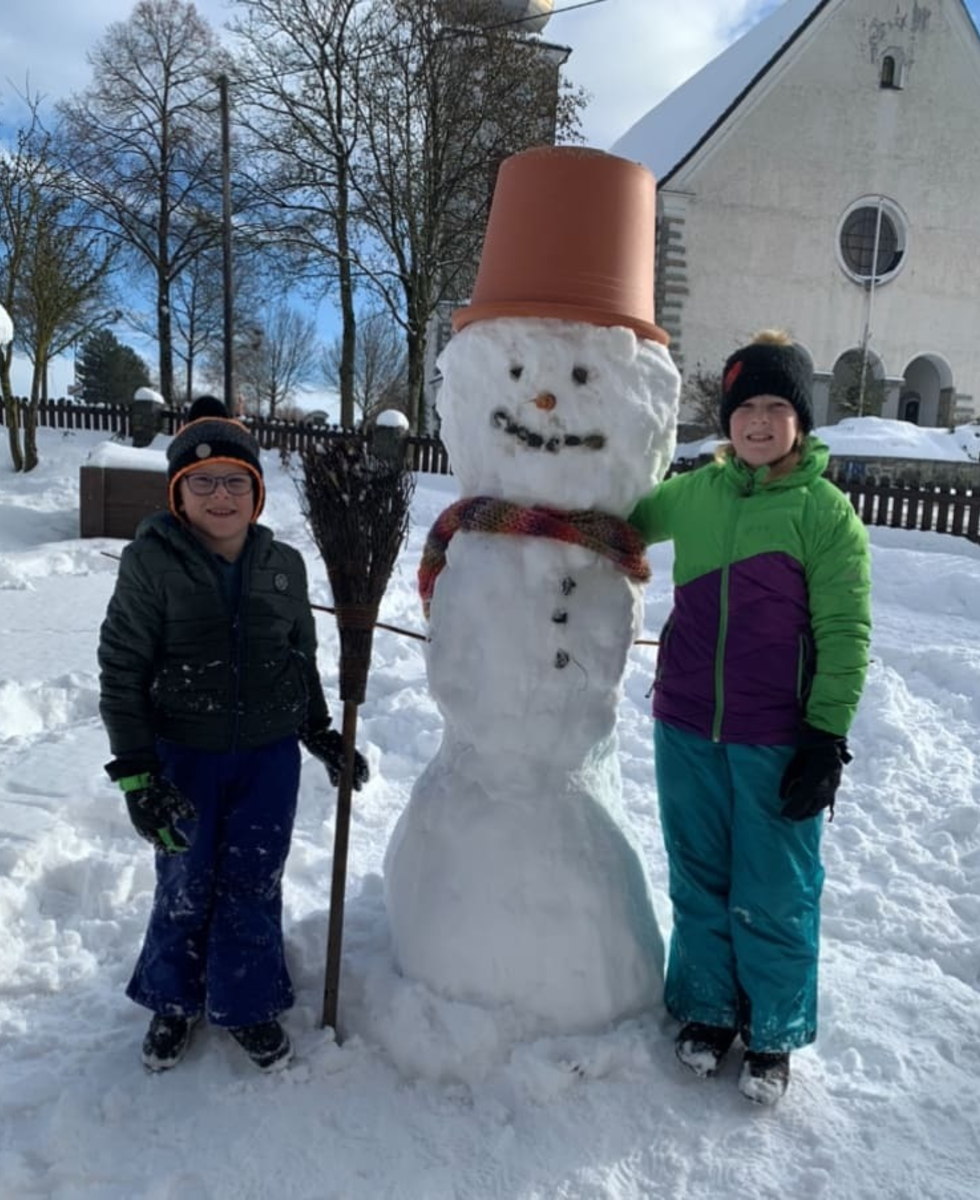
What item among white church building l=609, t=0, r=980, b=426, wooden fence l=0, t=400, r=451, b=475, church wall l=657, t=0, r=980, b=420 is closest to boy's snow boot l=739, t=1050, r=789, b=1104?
wooden fence l=0, t=400, r=451, b=475

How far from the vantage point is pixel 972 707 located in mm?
5422

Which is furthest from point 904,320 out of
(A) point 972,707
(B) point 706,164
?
(A) point 972,707

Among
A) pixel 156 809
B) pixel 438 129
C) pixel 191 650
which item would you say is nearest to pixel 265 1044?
pixel 156 809

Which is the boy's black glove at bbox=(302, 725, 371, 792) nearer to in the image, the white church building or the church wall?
the white church building

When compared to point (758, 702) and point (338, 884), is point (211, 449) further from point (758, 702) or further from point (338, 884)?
point (758, 702)

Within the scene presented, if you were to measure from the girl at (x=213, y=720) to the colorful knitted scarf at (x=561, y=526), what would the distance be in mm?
520

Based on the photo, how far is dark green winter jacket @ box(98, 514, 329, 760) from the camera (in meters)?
2.18

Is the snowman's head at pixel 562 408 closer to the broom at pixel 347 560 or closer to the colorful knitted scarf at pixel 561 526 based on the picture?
the colorful knitted scarf at pixel 561 526

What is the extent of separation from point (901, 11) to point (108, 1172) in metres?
28.0

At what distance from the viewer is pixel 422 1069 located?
2242 mm

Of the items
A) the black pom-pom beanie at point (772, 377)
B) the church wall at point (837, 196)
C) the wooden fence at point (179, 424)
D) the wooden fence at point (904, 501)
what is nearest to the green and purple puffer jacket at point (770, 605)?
the black pom-pom beanie at point (772, 377)

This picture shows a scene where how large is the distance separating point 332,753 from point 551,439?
1049 millimetres

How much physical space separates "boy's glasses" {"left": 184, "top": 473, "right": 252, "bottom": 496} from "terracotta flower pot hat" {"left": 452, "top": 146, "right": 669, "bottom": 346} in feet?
2.52

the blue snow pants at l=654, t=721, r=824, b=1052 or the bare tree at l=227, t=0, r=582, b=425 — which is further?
the bare tree at l=227, t=0, r=582, b=425
